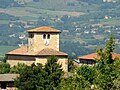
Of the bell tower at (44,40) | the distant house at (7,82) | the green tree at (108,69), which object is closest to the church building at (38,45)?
the bell tower at (44,40)

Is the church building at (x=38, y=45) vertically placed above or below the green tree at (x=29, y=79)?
below

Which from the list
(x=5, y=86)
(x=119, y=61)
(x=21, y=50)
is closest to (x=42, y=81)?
(x=5, y=86)

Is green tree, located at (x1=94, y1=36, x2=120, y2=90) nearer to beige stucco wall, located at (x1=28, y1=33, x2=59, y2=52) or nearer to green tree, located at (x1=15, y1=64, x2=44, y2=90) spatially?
green tree, located at (x1=15, y1=64, x2=44, y2=90)

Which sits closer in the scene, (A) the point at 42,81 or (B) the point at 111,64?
(B) the point at 111,64

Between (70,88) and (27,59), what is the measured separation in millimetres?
48337

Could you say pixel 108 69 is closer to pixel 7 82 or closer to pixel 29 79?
pixel 29 79

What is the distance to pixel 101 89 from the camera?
2759 cm

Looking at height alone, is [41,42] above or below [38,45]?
above

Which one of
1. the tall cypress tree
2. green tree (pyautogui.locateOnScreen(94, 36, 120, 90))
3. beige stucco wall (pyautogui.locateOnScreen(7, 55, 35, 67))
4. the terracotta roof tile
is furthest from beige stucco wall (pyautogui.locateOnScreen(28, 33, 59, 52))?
green tree (pyautogui.locateOnScreen(94, 36, 120, 90))

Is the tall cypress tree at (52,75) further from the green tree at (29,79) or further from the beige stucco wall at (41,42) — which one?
the beige stucco wall at (41,42)

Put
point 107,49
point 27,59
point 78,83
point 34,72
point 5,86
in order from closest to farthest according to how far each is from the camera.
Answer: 1. point 107,49
2. point 78,83
3. point 34,72
4. point 5,86
5. point 27,59

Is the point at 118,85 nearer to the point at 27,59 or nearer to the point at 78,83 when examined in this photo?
the point at 78,83

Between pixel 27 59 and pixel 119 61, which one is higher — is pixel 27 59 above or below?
below

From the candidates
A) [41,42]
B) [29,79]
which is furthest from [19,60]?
[29,79]
